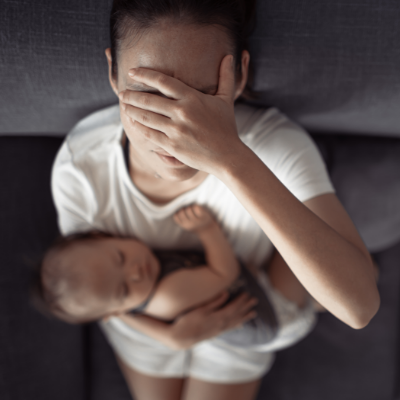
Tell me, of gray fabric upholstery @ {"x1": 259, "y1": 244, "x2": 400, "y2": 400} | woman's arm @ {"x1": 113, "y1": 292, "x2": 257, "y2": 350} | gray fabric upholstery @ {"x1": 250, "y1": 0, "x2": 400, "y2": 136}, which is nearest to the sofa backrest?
gray fabric upholstery @ {"x1": 250, "y1": 0, "x2": 400, "y2": 136}

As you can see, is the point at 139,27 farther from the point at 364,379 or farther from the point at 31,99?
the point at 364,379

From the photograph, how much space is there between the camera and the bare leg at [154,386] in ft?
3.67

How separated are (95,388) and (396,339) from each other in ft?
4.22

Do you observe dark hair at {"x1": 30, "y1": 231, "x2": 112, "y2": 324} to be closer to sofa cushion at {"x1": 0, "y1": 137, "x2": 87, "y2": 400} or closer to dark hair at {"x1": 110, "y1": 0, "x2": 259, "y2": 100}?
sofa cushion at {"x1": 0, "y1": 137, "x2": 87, "y2": 400}

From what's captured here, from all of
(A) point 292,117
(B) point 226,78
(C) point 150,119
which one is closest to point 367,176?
(A) point 292,117

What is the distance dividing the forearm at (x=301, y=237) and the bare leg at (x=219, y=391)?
2.14 ft

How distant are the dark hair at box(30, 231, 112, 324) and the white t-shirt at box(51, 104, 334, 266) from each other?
0.04 metres

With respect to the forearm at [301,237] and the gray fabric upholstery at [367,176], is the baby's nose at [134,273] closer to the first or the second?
the forearm at [301,237]

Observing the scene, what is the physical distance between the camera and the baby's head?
92 centimetres

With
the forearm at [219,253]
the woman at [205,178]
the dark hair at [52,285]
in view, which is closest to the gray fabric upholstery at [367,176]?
the woman at [205,178]

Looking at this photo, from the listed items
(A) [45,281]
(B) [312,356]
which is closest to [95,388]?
(A) [45,281]

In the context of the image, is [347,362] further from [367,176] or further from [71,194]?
[71,194]

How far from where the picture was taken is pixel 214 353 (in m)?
1.07

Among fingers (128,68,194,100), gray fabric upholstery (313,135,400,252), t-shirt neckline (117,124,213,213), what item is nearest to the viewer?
fingers (128,68,194,100)
